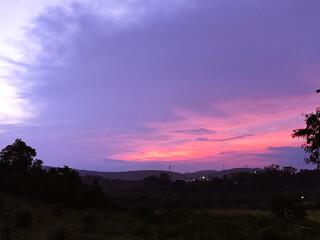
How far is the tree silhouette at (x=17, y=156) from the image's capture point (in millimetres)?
36625

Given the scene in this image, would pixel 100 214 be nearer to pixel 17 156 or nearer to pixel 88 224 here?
pixel 88 224

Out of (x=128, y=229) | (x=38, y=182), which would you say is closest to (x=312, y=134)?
(x=128, y=229)

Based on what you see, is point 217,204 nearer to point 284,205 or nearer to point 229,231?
point 284,205

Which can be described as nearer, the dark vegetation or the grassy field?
the grassy field

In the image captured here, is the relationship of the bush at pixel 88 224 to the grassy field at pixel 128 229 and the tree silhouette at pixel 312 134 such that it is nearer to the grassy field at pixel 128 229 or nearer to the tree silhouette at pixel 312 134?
the grassy field at pixel 128 229

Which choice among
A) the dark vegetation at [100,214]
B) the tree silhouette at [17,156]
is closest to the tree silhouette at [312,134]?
the dark vegetation at [100,214]

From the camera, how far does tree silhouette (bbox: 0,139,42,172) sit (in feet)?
120

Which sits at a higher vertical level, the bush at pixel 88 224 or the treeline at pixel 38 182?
the treeline at pixel 38 182

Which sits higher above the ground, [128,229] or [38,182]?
[38,182]

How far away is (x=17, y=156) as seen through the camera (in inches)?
1457

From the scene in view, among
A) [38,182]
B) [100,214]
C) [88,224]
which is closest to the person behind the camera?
[88,224]

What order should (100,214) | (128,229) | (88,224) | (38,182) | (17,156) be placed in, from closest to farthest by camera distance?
1. (128,229)
2. (88,224)
3. (100,214)
4. (38,182)
5. (17,156)

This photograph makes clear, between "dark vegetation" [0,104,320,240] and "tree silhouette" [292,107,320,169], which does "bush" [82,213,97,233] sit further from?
"tree silhouette" [292,107,320,169]

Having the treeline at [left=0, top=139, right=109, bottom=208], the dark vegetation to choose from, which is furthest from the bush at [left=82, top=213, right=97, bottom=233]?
the treeline at [left=0, top=139, right=109, bottom=208]
